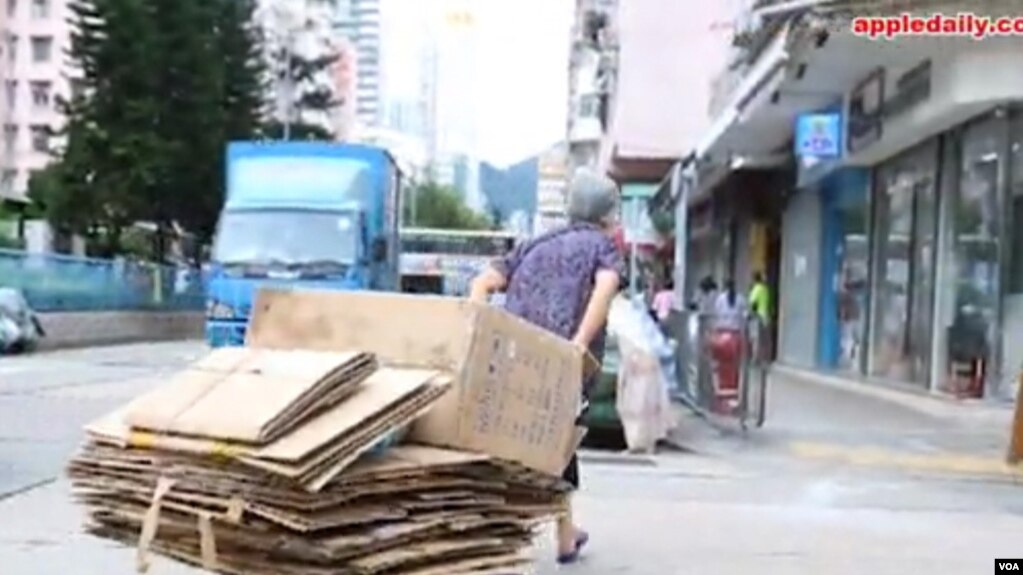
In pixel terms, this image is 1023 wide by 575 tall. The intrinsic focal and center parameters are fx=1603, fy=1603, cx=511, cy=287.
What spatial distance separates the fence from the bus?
11.3 metres

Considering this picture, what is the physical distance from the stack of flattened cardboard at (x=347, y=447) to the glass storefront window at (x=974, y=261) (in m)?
14.6

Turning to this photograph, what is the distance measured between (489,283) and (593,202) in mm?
548

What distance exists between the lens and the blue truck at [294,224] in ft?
70.6

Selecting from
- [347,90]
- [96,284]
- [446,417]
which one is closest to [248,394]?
[446,417]

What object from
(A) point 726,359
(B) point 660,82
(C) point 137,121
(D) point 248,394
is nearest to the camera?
(D) point 248,394

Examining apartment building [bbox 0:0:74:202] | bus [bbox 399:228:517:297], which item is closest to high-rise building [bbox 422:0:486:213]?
apartment building [bbox 0:0:74:202]

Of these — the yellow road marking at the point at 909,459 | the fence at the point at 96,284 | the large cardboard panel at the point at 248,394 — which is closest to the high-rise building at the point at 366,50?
the fence at the point at 96,284

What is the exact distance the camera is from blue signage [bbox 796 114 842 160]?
72.5ft

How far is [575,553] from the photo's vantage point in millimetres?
6660

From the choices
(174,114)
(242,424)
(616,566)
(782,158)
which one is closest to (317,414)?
(242,424)

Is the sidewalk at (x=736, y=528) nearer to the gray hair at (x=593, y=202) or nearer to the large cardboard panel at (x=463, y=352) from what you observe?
the large cardboard panel at (x=463, y=352)

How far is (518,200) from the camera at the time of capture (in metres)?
97.4

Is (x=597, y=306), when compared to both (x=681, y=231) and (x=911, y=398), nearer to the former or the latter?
(x=911, y=398)

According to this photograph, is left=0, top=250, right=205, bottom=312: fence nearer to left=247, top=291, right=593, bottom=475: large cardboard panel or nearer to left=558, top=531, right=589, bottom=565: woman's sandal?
left=558, top=531, right=589, bottom=565: woman's sandal
